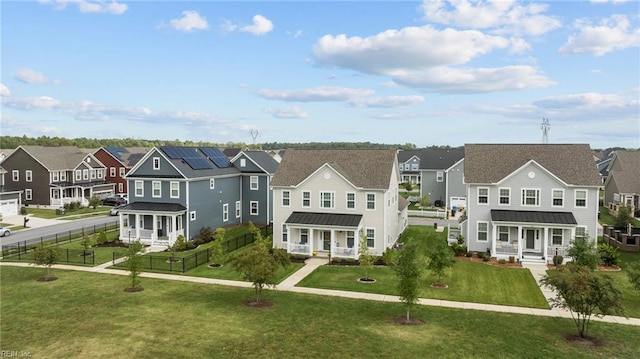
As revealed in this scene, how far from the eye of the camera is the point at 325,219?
36.1 meters

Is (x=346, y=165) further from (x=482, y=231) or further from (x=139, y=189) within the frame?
(x=139, y=189)

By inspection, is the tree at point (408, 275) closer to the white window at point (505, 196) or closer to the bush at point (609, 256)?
the white window at point (505, 196)

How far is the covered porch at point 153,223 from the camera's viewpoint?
4012 centimetres

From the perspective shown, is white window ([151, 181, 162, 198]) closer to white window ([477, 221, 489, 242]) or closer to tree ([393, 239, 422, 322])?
tree ([393, 239, 422, 322])

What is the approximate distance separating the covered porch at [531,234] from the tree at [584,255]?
4830 millimetres

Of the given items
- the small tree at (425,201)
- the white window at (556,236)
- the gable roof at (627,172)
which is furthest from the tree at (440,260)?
the gable roof at (627,172)

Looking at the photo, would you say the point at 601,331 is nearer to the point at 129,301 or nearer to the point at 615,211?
the point at 129,301

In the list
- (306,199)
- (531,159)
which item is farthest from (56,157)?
(531,159)

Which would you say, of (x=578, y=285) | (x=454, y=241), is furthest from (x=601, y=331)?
(x=454, y=241)

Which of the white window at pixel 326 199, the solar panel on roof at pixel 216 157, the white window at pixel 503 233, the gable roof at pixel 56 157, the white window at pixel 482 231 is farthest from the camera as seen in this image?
the gable roof at pixel 56 157

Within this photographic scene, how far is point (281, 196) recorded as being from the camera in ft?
127

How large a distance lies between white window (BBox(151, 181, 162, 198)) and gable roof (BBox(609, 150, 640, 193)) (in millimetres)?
54007

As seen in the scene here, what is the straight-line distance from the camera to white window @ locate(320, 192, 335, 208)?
37156mm

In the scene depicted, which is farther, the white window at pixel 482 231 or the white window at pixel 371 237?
the white window at pixel 482 231
